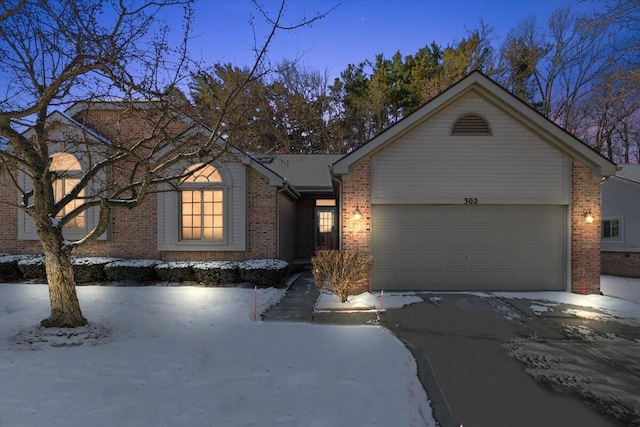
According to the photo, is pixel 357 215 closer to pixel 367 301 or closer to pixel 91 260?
pixel 367 301

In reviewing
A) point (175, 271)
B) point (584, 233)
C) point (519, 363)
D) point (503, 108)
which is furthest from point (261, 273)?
point (584, 233)

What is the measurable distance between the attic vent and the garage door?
2260mm

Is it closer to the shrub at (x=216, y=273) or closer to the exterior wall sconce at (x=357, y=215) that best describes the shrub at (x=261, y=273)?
the shrub at (x=216, y=273)

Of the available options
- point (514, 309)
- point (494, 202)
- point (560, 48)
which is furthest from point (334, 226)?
point (560, 48)

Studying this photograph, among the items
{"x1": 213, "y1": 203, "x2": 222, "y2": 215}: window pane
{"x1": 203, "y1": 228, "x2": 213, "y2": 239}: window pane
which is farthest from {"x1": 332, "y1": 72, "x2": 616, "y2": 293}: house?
{"x1": 203, "y1": 228, "x2": 213, "y2": 239}: window pane

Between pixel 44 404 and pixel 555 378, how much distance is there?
6.57 metres

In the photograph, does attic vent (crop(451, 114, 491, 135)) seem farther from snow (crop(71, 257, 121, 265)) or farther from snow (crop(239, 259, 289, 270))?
snow (crop(71, 257, 121, 265))

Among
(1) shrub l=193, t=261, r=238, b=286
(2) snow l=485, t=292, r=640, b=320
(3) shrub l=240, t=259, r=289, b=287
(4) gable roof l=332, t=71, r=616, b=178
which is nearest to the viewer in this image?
(2) snow l=485, t=292, r=640, b=320

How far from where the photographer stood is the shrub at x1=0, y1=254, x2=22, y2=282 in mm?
11750

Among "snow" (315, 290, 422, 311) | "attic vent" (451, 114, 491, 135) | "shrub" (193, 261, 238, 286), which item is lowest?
"snow" (315, 290, 422, 311)

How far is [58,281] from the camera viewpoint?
22.1ft

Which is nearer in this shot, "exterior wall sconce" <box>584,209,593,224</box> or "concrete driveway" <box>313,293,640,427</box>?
"concrete driveway" <box>313,293,640,427</box>

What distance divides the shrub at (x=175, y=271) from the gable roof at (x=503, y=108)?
566cm

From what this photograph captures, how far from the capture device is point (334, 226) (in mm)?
17344
